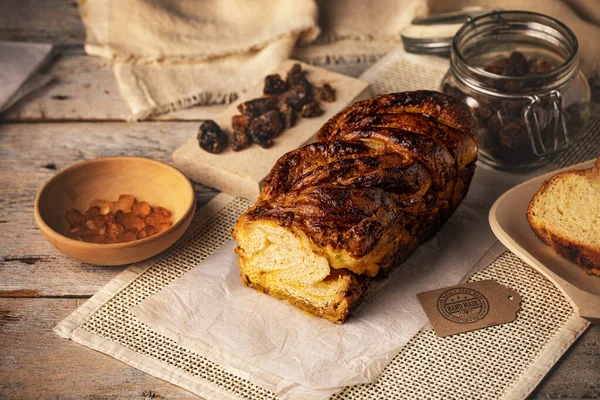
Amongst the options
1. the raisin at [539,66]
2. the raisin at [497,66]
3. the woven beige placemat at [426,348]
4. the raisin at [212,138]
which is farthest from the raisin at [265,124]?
the raisin at [539,66]

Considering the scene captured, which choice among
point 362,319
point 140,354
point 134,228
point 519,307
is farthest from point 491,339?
point 134,228

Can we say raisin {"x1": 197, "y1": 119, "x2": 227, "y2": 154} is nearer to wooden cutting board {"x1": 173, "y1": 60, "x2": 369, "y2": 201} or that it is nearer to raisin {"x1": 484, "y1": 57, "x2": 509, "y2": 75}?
wooden cutting board {"x1": 173, "y1": 60, "x2": 369, "y2": 201}

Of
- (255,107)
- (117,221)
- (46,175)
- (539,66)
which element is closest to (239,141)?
(255,107)

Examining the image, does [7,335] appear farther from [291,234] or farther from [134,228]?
[291,234]

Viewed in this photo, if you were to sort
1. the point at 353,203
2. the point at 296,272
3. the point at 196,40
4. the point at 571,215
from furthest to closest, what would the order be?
the point at 196,40
the point at 571,215
the point at 296,272
the point at 353,203

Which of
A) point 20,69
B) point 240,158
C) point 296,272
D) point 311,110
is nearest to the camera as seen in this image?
point 296,272

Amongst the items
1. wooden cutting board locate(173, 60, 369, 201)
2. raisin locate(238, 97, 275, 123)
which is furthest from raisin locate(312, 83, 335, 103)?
raisin locate(238, 97, 275, 123)

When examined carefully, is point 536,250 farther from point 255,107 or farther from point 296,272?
point 255,107
